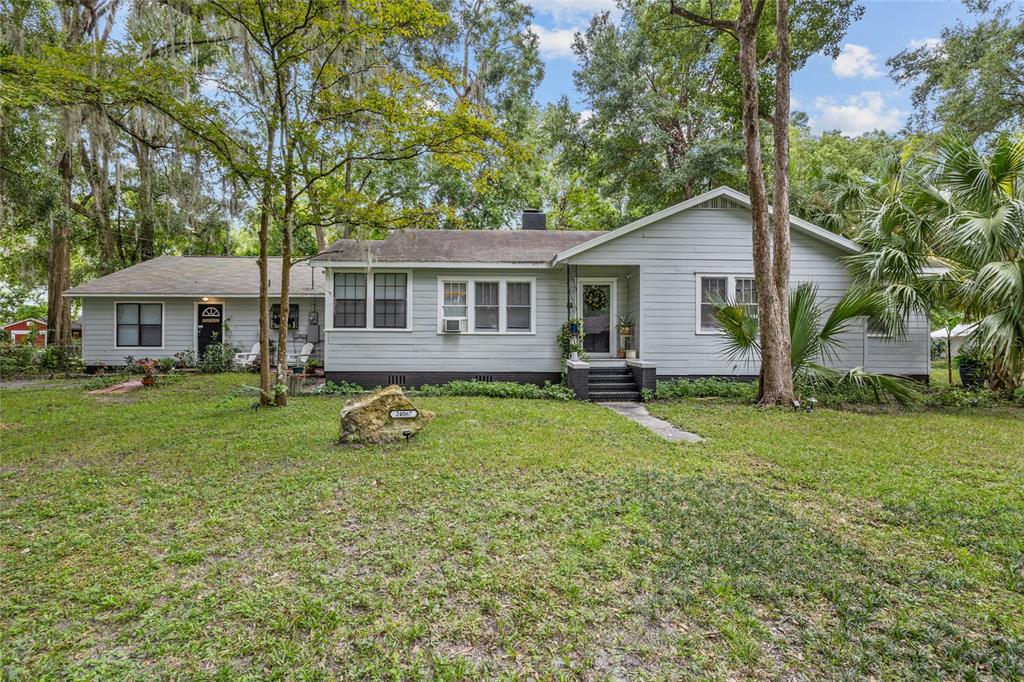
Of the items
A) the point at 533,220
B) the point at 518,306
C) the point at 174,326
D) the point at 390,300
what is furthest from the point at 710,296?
the point at 174,326

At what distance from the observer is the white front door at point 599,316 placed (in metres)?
11.5

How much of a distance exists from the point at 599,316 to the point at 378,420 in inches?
276

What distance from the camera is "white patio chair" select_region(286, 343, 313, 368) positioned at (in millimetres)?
13711

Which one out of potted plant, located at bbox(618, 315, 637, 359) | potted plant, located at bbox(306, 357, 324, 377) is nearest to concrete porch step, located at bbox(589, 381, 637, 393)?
potted plant, located at bbox(618, 315, 637, 359)

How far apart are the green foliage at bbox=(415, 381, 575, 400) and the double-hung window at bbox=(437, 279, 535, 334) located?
1436 millimetres

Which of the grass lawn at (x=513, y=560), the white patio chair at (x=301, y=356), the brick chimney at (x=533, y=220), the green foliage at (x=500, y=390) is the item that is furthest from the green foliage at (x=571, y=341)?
the white patio chair at (x=301, y=356)

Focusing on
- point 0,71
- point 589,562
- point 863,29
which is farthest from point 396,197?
point 589,562

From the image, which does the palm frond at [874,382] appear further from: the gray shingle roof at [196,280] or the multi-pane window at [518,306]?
the gray shingle roof at [196,280]

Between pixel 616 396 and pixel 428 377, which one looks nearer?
pixel 616 396

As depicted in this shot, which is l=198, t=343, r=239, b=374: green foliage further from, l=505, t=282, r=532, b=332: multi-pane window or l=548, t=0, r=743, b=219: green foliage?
l=548, t=0, r=743, b=219: green foliage

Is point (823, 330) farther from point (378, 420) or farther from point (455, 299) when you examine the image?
point (378, 420)

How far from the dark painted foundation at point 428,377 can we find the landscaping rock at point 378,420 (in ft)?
15.8

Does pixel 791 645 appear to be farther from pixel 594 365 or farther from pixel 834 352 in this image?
pixel 834 352

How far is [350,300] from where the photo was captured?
10.9 m
